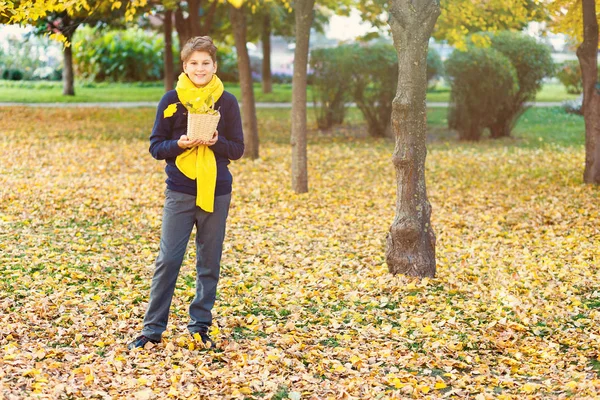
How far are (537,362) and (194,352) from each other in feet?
7.15

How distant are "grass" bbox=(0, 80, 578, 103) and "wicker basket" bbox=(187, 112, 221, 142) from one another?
Answer: 21985 mm

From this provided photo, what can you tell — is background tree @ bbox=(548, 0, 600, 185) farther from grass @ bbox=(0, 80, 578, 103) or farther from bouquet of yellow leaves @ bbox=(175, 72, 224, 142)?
grass @ bbox=(0, 80, 578, 103)

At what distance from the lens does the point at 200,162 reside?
5191 mm

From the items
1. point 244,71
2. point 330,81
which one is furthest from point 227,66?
point 244,71

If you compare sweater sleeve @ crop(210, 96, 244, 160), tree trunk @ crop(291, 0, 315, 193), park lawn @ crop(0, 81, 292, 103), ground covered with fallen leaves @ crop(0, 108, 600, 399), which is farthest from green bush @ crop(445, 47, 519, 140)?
sweater sleeve @ crop(210, 96, 244, 160)

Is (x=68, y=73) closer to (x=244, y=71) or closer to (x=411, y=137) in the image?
(x=244, y=71)

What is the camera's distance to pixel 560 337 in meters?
5.97

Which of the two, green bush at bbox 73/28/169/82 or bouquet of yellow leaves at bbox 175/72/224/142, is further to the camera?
green bush at bbox 73/28/169/82

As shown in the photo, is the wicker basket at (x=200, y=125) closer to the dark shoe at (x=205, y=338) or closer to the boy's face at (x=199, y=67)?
the boy's face at (x=199, y=67)

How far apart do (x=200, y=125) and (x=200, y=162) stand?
9.6 inches

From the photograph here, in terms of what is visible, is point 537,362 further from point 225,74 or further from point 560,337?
point 225,74

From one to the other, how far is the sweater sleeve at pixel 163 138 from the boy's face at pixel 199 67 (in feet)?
0.64

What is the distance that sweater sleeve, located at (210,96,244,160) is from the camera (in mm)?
5285

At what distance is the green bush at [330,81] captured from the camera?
61.4 ft
